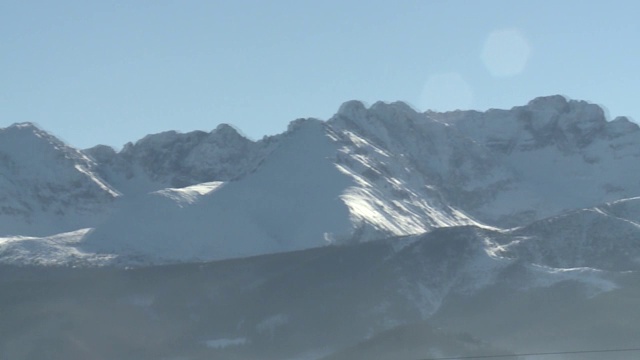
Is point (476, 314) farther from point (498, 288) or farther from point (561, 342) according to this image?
point (561, 342)

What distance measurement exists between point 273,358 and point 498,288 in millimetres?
34997

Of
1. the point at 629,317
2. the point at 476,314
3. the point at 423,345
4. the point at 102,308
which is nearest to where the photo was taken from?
the point at 423,345

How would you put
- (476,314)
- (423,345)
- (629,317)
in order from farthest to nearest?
(476,314), (629,317), (423,345)

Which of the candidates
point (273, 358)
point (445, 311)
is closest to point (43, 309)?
point (273, 358)

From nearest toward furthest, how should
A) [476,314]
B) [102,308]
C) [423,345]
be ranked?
[423,345]
[476,314]
[102,308]

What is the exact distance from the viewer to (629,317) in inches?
6668

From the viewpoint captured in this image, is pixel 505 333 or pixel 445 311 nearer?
pixel 505 333

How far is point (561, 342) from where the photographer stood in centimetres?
16075

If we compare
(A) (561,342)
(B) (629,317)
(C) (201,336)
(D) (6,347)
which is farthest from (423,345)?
(D) (6,347)

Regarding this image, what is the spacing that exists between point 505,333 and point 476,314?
13.7 meters

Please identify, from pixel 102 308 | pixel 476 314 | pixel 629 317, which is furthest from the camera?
pixel 102 308

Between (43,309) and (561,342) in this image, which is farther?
(43,309)

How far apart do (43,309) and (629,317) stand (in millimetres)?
75966

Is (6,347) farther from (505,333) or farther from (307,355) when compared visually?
(505,333)
